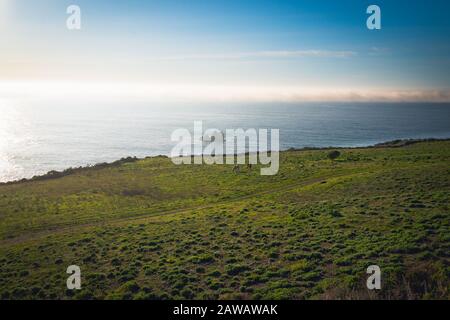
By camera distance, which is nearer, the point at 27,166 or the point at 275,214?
the point at 275,214

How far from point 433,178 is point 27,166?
80.4m

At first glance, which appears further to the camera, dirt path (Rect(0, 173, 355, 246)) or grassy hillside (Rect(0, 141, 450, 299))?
dirt path (Rect(0, 173, 355, 246))

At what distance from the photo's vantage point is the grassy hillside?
59.8 feet

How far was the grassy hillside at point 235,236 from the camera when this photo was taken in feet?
59.8

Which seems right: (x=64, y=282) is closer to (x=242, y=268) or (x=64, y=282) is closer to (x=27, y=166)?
(x=242, y=268)

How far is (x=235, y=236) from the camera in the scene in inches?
1030

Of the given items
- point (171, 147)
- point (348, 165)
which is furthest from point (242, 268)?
point (171, 147)

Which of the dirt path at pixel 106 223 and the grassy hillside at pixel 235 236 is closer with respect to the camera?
the grassy hillside at pixel 235 236

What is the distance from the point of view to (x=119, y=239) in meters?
26.6

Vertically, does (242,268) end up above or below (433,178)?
below

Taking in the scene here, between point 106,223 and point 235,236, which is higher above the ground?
point 235,236

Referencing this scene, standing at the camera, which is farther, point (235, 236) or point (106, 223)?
point (106, 223)
